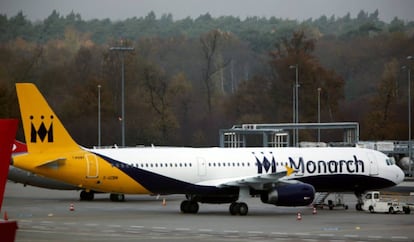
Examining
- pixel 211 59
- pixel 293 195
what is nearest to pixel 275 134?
pixel 293 195

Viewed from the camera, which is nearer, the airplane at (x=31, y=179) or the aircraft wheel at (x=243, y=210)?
the aircraft wheel at (x=243, y=210)

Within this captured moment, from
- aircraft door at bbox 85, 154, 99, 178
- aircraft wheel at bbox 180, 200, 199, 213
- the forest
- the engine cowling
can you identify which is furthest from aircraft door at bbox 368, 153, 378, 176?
the forest

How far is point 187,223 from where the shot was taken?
3216 centimetres

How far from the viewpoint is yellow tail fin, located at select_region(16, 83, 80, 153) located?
35.2 meters

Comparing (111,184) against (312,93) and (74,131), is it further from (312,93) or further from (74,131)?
(312,93)

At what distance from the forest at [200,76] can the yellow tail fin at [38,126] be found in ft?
85.7

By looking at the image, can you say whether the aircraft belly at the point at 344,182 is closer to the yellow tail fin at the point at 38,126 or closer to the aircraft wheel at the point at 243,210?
the aircraft wheel at the point at 243,210

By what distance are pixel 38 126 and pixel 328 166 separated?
1205cm

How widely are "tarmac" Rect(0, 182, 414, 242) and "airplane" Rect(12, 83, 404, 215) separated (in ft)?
3.31

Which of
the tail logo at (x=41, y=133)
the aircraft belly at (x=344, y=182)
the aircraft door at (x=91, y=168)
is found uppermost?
the tail logo at (x=41, y=133)

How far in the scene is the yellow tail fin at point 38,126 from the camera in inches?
1384

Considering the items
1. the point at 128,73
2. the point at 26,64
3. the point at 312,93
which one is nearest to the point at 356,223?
the point at 26,64

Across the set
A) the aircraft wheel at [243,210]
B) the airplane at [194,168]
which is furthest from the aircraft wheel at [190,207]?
the aircraft wheel at [243,210]

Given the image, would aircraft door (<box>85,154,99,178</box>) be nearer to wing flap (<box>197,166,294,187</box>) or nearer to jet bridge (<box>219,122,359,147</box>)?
wing flap (<box>197,166,294,187</box>)
